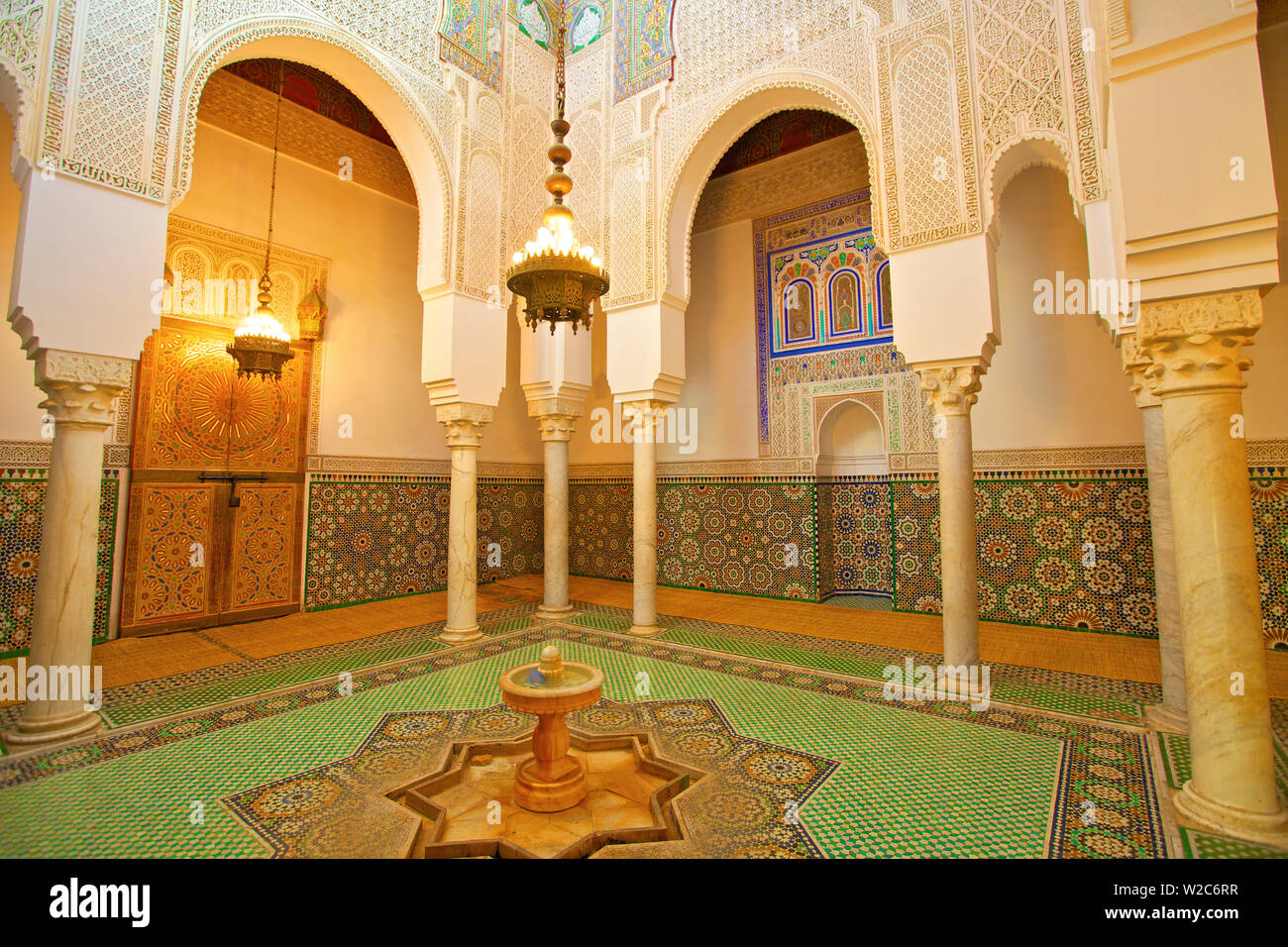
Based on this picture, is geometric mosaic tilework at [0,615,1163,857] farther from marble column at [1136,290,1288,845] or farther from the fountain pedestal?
the fountain pedestal

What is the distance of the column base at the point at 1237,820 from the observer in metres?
1.99

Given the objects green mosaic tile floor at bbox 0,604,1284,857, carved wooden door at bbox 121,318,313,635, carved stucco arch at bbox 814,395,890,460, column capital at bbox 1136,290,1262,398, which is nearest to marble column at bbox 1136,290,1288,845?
column capital at bbox 1136,290,1262,398

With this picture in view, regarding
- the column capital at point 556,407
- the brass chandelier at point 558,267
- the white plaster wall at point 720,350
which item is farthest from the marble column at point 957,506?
the column capital at point 556,407

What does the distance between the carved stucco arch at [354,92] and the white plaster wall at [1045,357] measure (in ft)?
15.0

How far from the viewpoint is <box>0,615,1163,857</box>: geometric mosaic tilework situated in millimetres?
2066

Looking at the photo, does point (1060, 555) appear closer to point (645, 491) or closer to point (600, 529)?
point (645, 491)

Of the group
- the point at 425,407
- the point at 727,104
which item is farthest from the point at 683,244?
the point at 425,407

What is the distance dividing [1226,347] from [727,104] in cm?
385

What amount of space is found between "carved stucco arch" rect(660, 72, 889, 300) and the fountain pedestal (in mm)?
3341

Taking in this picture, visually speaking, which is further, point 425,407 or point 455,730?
point 425,407

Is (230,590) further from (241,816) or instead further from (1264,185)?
(1264,185)

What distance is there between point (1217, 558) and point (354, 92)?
5.81 m

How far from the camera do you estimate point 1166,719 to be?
116 inches
